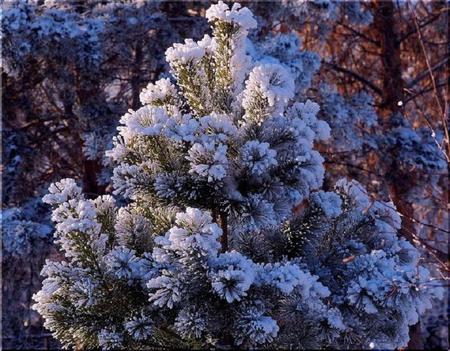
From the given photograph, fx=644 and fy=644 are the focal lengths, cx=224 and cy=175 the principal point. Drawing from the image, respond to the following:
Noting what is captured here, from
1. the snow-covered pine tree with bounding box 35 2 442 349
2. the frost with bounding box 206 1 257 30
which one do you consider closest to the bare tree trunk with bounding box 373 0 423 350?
the snow-covered pine tree with bounding box 35 2 442 349

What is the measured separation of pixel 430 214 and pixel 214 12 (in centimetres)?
820

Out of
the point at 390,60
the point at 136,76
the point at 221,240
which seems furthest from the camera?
the point at 390,60

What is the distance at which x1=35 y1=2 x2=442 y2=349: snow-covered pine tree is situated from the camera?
2.63m

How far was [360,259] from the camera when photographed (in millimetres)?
3068

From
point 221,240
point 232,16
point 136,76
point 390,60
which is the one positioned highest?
point 232,16

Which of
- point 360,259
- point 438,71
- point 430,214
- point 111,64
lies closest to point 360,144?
point 438,71

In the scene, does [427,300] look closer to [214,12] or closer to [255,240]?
[255,240]

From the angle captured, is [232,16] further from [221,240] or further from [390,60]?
[390,60]

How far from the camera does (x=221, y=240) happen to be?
3166 millimetres

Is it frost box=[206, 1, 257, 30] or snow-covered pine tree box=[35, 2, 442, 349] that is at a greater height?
frost box=[206, 1, 257, 30]

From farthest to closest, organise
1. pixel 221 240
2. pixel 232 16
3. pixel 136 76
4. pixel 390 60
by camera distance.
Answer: pixel 390 60
pixel 136 76
pixel 221 240
pixel 232 16

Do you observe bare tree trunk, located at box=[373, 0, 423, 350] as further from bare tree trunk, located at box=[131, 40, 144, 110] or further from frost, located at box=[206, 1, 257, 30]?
frost, located at box=[206, 1, 257, 30]

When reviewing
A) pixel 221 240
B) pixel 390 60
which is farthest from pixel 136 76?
pixel 221 240

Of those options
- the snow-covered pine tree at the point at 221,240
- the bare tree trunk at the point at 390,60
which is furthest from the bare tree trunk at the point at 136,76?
the snow-covered pine tree at the point at 221,240
